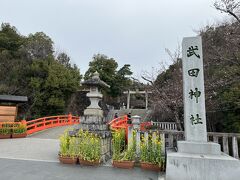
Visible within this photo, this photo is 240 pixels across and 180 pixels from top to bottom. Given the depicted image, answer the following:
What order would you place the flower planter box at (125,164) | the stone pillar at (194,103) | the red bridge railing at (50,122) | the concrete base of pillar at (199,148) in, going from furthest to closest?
the red bridge railing at (50,122) → the flower planter box at (125,164) → the stone pillar at (194,103) → the concrete base of pillar at (199,148)

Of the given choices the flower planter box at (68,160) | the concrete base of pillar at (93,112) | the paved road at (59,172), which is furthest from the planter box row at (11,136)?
the concrete base of pillar at (93,112)

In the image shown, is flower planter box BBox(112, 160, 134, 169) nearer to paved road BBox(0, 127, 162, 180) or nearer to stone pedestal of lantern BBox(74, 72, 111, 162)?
paved road BBox(0, 127, 162, 180)

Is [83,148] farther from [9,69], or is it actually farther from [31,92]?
[9,69]

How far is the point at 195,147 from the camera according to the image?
413 cm

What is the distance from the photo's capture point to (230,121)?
10234mm

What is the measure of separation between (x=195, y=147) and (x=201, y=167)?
53cm

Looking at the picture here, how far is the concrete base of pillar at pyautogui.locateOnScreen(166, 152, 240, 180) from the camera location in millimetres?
3562

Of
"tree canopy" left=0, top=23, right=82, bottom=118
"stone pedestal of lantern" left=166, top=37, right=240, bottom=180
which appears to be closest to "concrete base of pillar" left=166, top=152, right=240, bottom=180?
"stone pedestal of lantern" left=166, top=37, right=240, bottom=180

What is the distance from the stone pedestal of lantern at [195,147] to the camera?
3.60 m

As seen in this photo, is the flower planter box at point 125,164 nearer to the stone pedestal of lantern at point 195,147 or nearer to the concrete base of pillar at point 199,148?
the stone pedestal of lantern at point 195,147

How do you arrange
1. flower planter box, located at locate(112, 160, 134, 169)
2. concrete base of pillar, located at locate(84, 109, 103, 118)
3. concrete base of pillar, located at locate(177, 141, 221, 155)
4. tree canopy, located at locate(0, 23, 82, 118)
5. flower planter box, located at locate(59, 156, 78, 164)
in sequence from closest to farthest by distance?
1. concrete base of pillar, located at locate(177, 141, 221, 155)
2. flower planter box, located at locate(112, 160, 134, 169)
3. flower planter box, located at locate(59, 156, 78, 164)
4. concrete base of pillar, located at locate(84, 109, 103, 118)
5. tree canopy, located at locate(0, 23, 82, 118)

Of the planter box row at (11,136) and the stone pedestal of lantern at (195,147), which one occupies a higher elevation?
the stone pedestal of lantern at (195,147)

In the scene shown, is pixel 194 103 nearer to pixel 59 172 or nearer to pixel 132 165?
pixel 132 165

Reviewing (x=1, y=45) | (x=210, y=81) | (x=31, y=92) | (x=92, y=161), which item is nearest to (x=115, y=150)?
(x=92, y=161)
